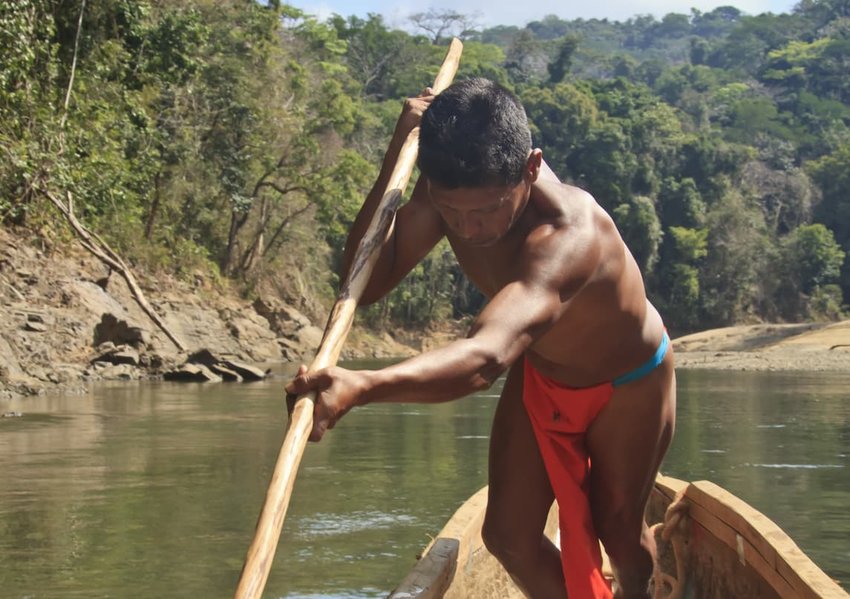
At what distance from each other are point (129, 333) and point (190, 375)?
1.36 m

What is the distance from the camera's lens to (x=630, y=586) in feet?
10.7

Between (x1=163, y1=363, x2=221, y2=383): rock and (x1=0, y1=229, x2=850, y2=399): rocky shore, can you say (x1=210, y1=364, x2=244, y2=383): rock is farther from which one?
(x1=163, y1=363, x2=221, y2=383): rock

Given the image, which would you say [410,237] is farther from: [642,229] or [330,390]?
[642,229]

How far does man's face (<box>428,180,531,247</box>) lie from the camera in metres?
2.37

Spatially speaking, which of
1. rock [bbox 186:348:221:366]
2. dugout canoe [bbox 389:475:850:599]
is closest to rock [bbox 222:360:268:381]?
Answer: rock [bbox 186:348:221:366]

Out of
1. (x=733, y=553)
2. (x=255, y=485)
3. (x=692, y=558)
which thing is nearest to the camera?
(x=733, y=553)

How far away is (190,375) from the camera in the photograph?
16.9 m

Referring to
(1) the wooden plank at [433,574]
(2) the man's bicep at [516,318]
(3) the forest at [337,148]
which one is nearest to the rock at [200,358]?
(3) the forest at [337,148]

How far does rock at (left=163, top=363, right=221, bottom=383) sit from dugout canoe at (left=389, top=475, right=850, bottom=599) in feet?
41.4

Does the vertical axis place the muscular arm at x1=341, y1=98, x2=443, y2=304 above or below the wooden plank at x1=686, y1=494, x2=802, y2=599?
above

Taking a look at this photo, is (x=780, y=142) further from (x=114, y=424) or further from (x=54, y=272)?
(x=114, y=424)

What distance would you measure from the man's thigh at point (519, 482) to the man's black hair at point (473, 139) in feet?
3.01

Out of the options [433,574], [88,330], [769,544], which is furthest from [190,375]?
[769,544]

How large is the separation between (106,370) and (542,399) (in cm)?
1399
